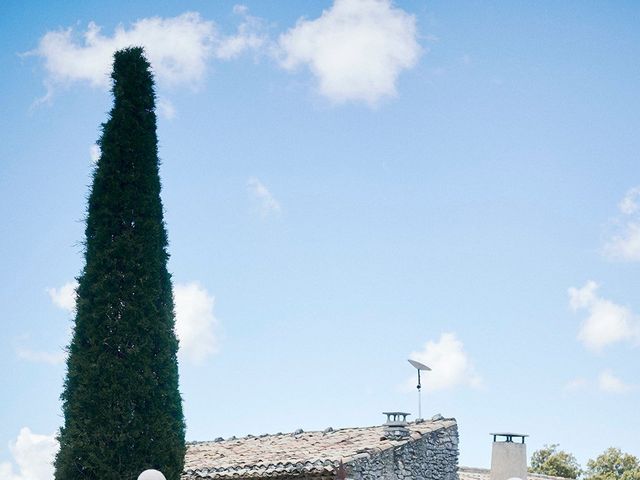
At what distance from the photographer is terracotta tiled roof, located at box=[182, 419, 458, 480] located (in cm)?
1645

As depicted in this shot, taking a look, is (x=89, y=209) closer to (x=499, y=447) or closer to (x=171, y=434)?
(x=171, y=434)

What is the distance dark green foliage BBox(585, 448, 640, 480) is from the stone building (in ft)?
57.2

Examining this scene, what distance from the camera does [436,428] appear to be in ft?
61.8

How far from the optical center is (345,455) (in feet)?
54.2

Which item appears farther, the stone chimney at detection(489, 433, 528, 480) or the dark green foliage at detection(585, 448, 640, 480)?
the dark green foliage at detection(585, 448, 640, 480)

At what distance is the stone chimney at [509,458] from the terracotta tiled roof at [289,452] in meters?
1.17

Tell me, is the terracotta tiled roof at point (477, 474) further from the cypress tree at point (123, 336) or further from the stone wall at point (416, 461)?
the cypress tree at point (123, 336)

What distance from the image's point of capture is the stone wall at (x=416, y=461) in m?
16.6

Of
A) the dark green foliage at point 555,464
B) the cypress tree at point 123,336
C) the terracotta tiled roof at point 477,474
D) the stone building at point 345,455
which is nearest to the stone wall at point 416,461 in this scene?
the stone building at point 345,455

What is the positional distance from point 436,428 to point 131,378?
26.2ft

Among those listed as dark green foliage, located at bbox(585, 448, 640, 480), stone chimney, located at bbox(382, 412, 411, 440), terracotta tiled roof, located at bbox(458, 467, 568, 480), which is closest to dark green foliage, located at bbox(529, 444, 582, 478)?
dark green foliage, located at bbox(585, 448, 640, 480)

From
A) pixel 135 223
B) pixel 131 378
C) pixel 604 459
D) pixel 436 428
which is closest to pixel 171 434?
pixel 131 378

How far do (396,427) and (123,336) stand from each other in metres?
6.97

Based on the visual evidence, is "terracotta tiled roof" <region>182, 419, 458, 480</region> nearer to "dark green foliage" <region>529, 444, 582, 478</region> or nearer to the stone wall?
the stone wall
